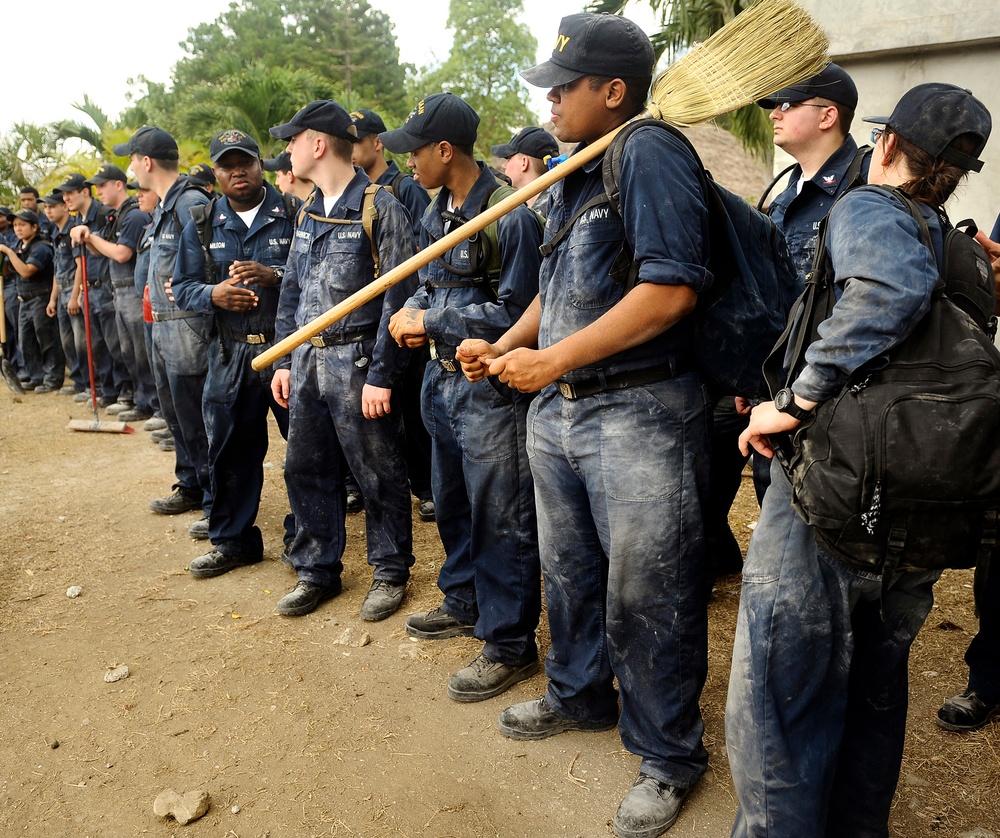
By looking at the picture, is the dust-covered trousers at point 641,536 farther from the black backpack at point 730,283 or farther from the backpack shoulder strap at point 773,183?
the backpack shoulder strap at point 773,183

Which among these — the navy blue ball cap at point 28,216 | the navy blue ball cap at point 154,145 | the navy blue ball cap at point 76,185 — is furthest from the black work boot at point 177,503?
the navy blue ball cap at point 28,216

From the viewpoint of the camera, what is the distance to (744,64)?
279 centimetres

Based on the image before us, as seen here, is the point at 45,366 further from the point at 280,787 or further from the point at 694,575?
the point at 694,575

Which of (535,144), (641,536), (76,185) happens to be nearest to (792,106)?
(641,536)

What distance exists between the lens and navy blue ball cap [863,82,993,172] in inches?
79.2

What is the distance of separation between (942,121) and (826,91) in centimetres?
189

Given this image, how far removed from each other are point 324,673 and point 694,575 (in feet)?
6.36

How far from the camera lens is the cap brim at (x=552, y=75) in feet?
8.93

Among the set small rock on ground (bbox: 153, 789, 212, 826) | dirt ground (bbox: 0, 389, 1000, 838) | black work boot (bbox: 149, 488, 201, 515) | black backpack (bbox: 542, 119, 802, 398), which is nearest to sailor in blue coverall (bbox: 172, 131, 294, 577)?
dirt ground (bbox: 0, 389, 1000, 838)

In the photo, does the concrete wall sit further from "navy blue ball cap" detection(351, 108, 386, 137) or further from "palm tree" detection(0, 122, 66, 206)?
"palm tree" detection(0, 122, 66, 206)

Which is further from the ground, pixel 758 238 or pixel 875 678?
pixel 758 238

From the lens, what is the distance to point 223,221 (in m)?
5.17

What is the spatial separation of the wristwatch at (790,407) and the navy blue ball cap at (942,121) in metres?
0.64

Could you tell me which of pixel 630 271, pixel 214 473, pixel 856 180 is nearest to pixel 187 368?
pixel 214 473
